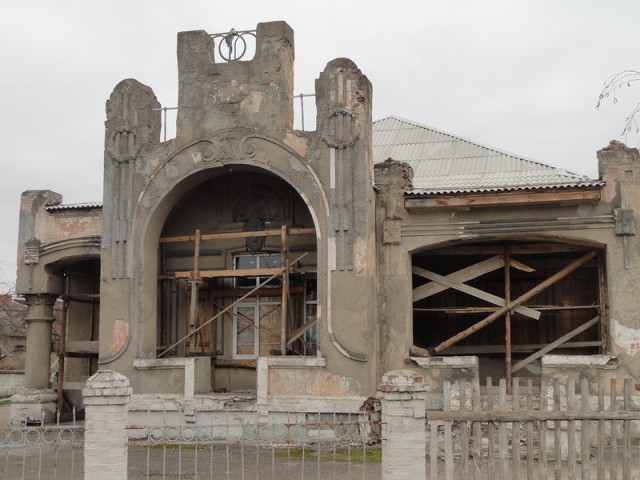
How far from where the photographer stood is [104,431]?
345 inches

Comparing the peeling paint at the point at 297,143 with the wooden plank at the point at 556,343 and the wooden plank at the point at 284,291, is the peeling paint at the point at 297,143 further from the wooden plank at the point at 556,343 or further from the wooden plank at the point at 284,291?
the wooden plank at the point at 556,343

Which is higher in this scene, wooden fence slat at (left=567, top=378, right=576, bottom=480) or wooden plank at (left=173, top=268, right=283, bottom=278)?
wooden plank at (left=173, top=268, right=283, bottom=278)

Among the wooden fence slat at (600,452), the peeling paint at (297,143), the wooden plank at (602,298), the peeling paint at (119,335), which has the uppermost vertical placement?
the peeling paint at (297,143)

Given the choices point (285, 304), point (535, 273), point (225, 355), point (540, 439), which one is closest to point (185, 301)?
point (225, 355)

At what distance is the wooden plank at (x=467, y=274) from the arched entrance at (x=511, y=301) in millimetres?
19

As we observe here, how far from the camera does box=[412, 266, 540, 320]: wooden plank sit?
50.8 ft

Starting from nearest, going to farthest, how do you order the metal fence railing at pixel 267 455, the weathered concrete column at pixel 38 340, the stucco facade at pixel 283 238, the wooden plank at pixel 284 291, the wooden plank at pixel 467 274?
the metal fence railing at pixel 267 455 → the stucco facade at pixel 283 238 → the wooden plank at pixel 284 291 → the wooden plank at pixel 467 274 → the weathered concrete column at pixel 38 340

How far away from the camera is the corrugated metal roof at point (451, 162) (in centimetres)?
1711

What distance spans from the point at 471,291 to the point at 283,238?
12.1 ft

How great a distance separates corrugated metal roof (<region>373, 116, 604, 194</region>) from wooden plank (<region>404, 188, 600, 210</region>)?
0.14 metres

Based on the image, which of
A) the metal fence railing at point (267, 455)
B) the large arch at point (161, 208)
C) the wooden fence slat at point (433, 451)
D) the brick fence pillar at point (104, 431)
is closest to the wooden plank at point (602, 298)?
the metal fence railing at point (267, 455)

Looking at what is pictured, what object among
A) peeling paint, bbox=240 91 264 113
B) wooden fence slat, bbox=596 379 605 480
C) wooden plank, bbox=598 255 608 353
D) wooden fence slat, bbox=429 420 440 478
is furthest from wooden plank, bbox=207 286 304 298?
wooden fence slat, bbox=596 379 605 480

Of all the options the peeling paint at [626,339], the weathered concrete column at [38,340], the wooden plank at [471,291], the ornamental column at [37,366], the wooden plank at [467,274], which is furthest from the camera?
the weathered concrete column at [38,340]

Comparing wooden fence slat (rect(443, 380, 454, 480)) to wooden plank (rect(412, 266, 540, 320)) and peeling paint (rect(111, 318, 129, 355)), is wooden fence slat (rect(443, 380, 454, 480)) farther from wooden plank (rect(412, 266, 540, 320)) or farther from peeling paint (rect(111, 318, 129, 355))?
peeling paint (rect(111, 318, 129, 355))
